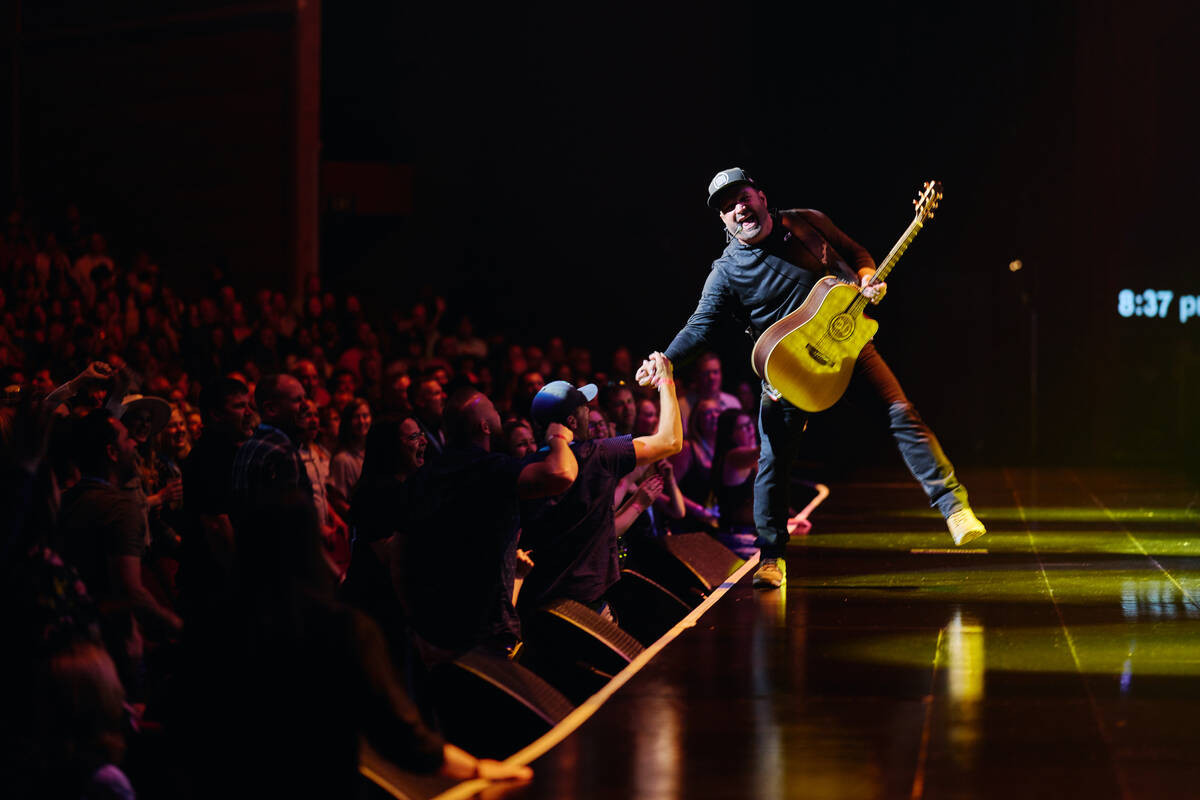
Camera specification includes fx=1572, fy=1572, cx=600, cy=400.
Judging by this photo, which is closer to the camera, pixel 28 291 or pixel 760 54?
pixel 28 291

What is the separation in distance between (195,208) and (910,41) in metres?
8.18

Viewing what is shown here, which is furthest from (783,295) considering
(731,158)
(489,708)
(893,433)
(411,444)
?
(731,158)

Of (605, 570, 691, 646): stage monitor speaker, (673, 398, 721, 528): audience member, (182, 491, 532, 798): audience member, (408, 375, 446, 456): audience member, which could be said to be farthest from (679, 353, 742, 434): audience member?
(182, 491, 532, 798): audience member

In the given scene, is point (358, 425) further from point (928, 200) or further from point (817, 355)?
point (928, 200)

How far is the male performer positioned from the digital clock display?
1271cm

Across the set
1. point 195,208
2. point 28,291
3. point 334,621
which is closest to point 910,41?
point 195,208

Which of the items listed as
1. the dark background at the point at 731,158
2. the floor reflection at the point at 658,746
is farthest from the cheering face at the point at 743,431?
the dark background at the point at 731,158

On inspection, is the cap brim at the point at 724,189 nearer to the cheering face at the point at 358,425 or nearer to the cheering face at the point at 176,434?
the cheering face at the point at 358,425

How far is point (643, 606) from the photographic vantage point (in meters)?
7.44

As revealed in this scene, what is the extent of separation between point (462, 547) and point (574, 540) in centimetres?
104

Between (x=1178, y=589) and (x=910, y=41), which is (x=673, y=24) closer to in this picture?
(x=910, y=41)

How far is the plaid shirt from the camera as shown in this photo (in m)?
5.29

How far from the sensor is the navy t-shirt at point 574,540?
611 centimetres

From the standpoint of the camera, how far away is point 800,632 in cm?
558
